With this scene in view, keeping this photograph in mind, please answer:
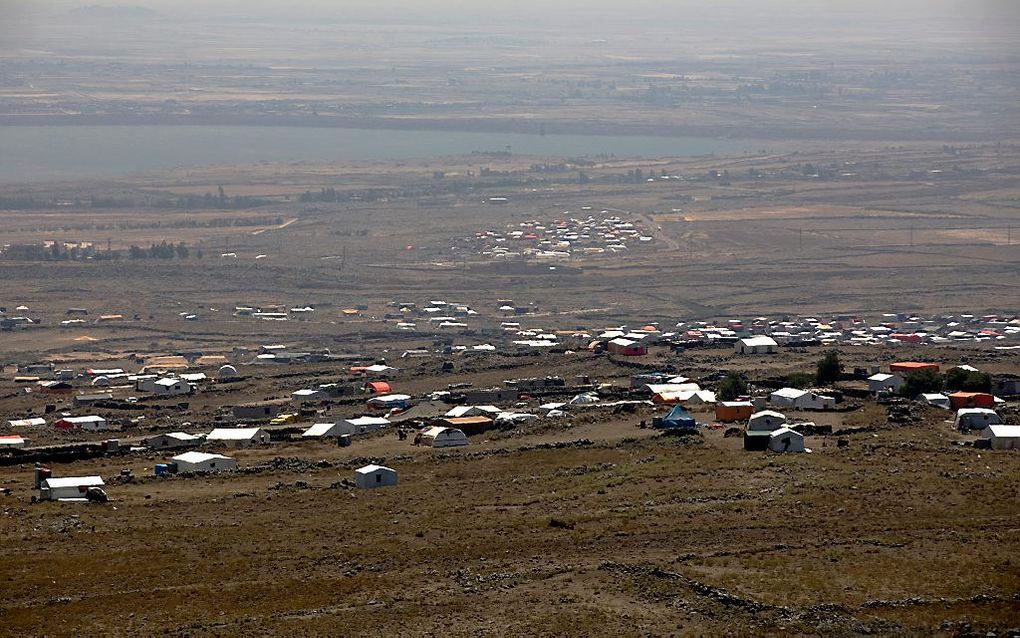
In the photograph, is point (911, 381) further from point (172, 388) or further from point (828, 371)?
point (172, 388)

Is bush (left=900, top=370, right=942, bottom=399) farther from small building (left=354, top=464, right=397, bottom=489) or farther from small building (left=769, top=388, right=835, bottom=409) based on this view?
small building (left=354, top=464, right=397, bottom=489)

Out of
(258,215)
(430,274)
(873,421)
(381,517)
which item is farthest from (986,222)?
(381,517)

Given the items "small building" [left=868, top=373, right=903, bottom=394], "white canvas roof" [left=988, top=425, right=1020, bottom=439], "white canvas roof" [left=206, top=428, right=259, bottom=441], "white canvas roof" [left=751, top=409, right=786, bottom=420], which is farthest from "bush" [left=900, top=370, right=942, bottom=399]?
"white canvas roof" [left=206, top=428, right=259, bottom=441]

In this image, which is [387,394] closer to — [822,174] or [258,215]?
[258,215]

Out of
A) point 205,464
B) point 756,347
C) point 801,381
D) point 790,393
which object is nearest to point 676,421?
point 790,393

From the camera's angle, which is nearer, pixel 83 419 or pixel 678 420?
pixel 678 420

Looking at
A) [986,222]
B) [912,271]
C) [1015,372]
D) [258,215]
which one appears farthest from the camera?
[258,215]
